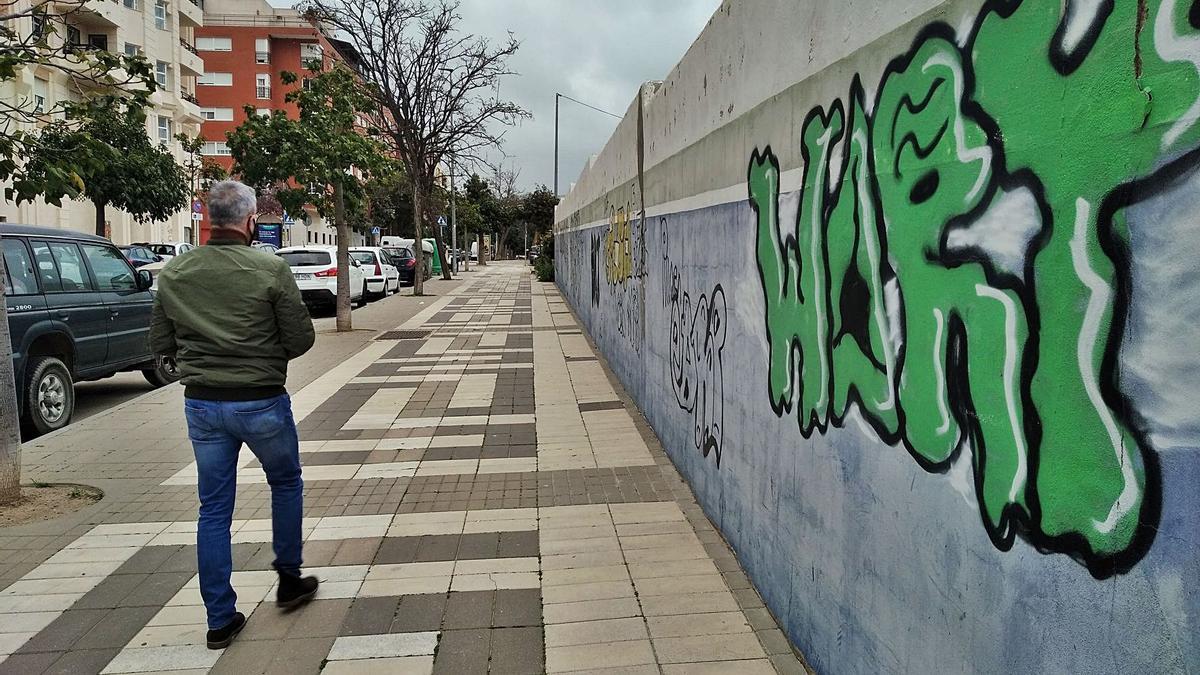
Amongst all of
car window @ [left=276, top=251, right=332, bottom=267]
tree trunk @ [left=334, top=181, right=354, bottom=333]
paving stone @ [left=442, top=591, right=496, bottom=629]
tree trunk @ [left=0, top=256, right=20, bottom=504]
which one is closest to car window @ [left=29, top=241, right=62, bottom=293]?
tree trunk @ [left=0, top=256, right=20, bottom=504]

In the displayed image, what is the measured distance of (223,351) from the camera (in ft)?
11.5

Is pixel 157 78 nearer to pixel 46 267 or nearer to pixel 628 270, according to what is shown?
pixel 46 267

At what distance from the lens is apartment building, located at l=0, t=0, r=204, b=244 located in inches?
1340

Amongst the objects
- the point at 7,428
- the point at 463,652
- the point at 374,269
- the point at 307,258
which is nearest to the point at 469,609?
the point at 463,652

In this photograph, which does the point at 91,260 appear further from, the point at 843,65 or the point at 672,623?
the point at 843,65

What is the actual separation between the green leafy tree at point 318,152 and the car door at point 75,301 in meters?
6.22

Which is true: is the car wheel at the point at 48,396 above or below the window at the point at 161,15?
below

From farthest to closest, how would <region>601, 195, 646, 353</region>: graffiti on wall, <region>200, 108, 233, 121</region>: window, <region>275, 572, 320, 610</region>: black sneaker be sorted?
<region>200, 108, 233, 121</region>: window < <region>601, 195, 646, 353</region>: graffiti on wall < <region>275, 572, 320, 610</region>: black sneaker

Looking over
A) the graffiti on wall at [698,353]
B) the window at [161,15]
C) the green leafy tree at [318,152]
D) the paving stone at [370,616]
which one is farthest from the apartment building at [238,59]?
the paving stone at [370,616]

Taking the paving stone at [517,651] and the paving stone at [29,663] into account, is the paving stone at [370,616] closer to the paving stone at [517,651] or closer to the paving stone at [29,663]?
the paving stone at [517,651]

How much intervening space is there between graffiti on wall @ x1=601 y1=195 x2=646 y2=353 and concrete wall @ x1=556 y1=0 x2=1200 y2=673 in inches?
136

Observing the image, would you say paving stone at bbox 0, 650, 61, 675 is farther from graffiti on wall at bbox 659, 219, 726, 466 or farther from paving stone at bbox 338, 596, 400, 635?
graffiti on wall at bbox 659, 219, 726, 466

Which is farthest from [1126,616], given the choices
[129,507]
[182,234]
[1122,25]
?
[182,234]

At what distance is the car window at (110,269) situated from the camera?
8742 mm
